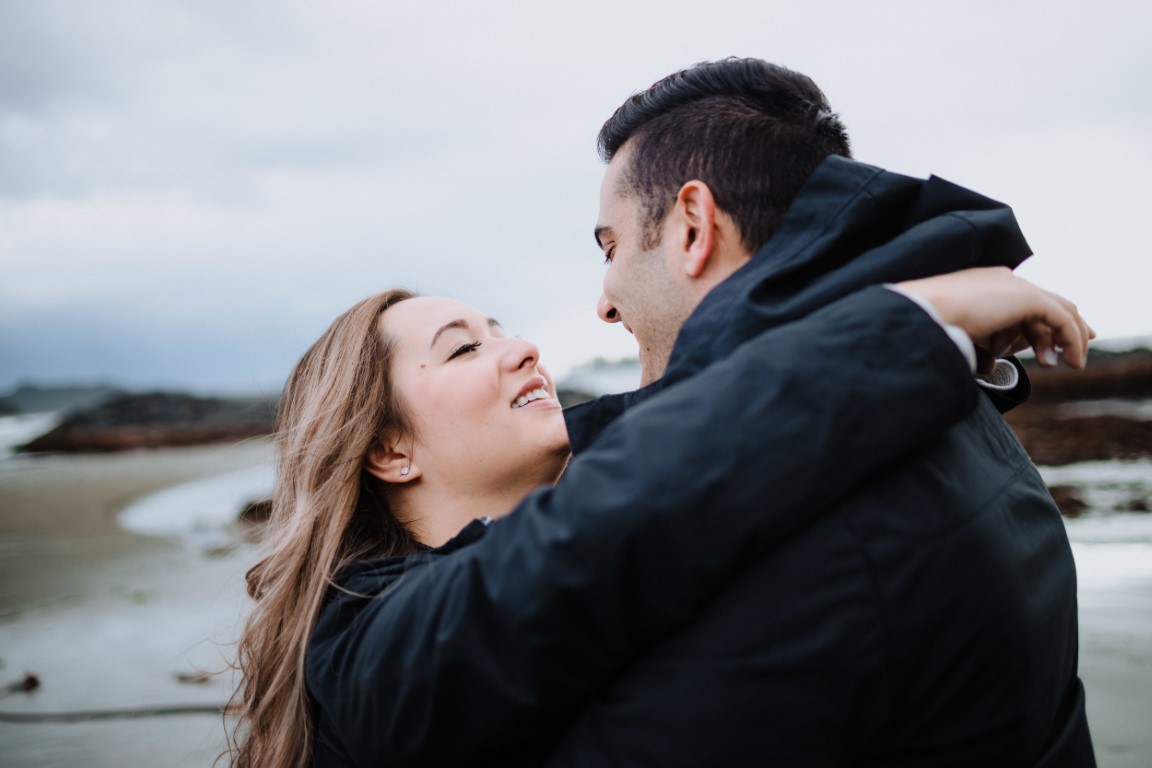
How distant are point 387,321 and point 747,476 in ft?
6.23

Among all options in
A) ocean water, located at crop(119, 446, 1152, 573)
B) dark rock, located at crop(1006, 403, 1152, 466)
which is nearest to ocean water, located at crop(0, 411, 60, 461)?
ocean water, located at crop(119, 446, 1152, 573)

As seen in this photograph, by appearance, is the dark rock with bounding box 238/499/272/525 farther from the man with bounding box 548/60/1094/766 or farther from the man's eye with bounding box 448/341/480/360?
the man with bounding box 548/60/1094/766

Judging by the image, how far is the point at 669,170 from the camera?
227cm

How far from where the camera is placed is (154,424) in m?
33.8

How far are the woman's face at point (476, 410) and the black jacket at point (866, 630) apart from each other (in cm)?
109

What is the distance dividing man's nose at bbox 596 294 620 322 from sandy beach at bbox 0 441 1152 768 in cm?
206

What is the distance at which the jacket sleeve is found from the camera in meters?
1.29

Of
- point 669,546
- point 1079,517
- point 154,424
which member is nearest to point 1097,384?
point 1079,517

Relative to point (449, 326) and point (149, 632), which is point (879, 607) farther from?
point (149, 632)

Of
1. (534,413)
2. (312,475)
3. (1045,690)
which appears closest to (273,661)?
(312,475)

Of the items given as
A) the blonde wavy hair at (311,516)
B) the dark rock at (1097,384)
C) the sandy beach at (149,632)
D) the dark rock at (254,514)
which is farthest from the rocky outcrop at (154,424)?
the dark rock at (1097,384)

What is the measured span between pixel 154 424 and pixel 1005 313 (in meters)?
36.5

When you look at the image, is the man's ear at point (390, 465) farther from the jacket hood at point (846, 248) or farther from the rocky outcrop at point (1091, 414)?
the rocky outcrop at point (1091, 414)

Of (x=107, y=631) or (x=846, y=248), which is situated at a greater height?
(x=846, y=248)
